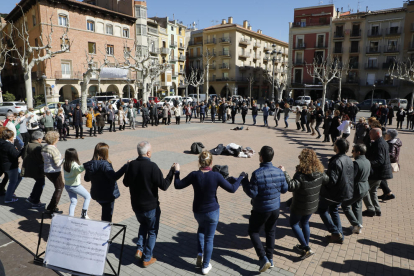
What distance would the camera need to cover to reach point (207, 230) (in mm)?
3959

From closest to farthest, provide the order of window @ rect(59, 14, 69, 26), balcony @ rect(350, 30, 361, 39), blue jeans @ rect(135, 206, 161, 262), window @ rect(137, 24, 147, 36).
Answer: blue jeans @ rect(135, 206, 161, 262) < window @ rect(59, 14, 69, 26) < window @ rect(137, 24, 147, 36) < balcony @ rect(350, 30, 361, 39)

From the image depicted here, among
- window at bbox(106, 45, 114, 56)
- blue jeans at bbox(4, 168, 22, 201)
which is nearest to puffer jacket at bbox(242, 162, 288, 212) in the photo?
blue jeans at bbox(4, 168, 22, 201)

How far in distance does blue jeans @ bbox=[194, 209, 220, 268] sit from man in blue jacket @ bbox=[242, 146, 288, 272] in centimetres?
52

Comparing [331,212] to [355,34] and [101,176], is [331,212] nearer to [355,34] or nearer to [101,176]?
[101,176]

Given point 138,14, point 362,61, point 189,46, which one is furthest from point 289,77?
point 138,14

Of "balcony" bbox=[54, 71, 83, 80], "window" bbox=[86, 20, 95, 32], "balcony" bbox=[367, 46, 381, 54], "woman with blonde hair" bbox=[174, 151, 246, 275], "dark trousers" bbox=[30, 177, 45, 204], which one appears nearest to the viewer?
Answer: "woman with blonde hair" bbox=[174, 151, 246, 275]

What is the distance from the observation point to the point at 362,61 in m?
44.4

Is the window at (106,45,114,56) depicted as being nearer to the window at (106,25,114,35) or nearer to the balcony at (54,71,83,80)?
the window at (106,25,114,35)

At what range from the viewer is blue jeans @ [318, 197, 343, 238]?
15.5 ft

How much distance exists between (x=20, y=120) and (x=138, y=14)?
37582 millimetres

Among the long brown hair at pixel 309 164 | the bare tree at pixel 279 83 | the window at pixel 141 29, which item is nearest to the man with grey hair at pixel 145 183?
the long brown hair at pixel 309 164

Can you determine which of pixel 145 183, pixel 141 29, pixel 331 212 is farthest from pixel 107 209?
pixel 141 29

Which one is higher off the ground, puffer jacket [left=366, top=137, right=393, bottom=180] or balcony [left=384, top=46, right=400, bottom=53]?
balcony [left=384, top=46, right=400, bottom=53]

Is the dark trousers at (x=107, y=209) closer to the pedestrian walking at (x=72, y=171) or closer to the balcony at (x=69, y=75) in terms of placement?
the pedestrian walking at (x=72, y=171)
